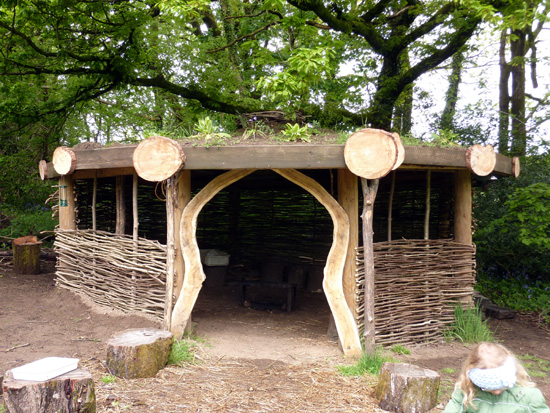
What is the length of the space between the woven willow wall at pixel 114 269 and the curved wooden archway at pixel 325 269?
0.36 m

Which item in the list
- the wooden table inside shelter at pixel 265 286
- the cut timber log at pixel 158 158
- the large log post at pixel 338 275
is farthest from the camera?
the wooden table inside shelter at pixel 265 286

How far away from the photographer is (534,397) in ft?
7.08

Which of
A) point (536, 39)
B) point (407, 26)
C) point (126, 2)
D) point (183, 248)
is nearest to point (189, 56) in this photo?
point (126, 2)

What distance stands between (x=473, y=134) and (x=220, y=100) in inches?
210

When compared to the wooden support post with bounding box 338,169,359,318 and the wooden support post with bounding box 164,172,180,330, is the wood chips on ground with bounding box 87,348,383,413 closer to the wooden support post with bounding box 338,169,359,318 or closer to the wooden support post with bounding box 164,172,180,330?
the wooden support post with bounding box 164,172,180,330

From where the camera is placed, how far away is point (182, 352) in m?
4.55

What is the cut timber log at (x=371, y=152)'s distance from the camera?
4332 mm

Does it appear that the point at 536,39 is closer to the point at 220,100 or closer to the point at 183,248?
the point at 220,100

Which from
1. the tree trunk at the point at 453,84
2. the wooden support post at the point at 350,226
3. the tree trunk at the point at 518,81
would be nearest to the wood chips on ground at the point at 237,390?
the wooden support post at the point at 350,226

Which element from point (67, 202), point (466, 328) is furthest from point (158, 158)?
point (466, 328)

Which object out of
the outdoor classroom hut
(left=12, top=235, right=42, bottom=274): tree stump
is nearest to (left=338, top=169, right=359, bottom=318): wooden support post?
the outdoor classroom hut

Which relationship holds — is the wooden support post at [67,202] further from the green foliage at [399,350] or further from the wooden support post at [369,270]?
the green foliage at [399,350]

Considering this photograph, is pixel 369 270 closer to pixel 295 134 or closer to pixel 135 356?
pixel 295 134

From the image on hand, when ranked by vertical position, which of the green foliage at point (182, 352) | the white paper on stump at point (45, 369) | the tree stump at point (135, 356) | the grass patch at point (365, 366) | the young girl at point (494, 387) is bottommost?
the grass patch at point (365, 366)
